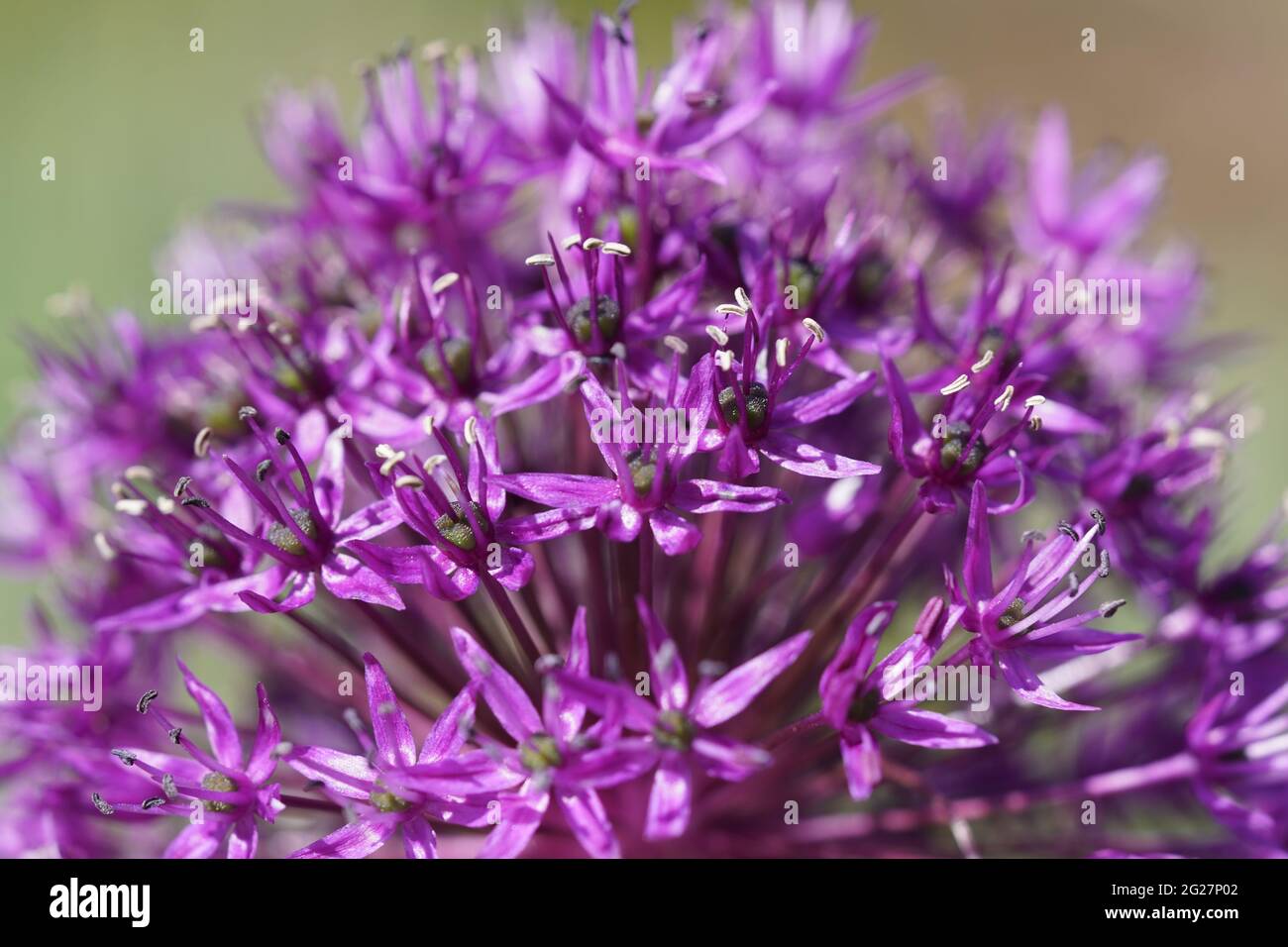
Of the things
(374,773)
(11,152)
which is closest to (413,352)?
(374,773)

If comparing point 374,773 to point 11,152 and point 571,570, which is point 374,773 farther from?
point 11,152

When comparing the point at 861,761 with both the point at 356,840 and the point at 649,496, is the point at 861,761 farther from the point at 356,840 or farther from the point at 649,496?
the point at 356,840

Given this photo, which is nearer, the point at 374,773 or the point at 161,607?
the point at 374,773

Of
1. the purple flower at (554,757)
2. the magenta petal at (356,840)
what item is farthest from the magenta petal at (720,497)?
the magenta petal at (356,840)

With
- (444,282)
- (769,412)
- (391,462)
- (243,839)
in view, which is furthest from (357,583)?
(769,412)

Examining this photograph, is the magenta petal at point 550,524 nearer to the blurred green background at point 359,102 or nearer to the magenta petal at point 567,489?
the magenta petal at point 567,489

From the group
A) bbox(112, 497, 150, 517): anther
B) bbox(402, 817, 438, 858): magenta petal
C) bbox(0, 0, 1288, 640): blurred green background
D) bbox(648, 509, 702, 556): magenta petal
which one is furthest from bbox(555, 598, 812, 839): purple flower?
bbox(0, 0, 1288, 640): blurred green background
